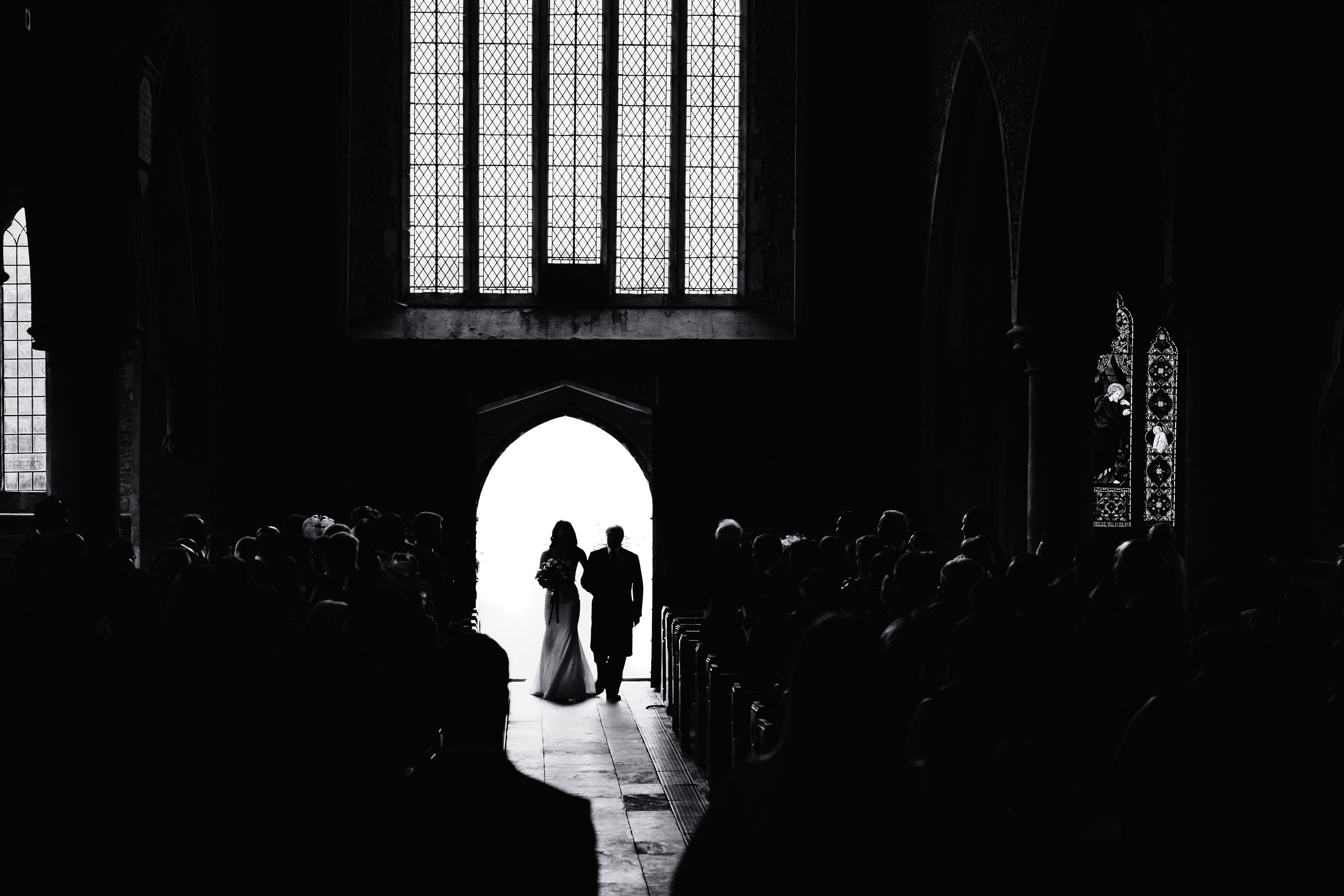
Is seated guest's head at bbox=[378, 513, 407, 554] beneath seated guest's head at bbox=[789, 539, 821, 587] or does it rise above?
above

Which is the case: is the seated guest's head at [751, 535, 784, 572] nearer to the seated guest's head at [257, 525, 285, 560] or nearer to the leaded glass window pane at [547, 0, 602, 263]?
the seated guest's head at [257, 525, 285, 560]

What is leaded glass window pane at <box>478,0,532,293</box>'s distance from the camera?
49.1 ft

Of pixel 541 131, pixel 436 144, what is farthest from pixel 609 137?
pixel 436 144

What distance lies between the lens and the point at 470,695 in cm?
294

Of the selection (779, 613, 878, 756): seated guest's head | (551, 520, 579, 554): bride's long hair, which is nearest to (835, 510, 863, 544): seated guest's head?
(551, 520, 579, 554): bride's long hair

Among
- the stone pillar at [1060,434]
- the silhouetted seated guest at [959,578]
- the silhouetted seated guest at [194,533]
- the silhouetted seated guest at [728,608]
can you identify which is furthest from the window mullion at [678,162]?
the silhouetted seated guest at [959,578]

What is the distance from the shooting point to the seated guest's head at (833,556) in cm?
780

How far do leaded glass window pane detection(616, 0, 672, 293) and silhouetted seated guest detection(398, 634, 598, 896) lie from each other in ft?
40.6

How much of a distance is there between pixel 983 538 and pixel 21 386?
14046 mm

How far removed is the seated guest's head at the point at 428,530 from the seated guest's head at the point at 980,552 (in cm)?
350

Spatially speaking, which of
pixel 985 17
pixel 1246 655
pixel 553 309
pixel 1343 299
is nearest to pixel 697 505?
pixel 553 309

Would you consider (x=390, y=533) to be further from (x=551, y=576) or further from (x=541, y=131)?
(x=541, y=131)

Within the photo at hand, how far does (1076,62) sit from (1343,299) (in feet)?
8.56

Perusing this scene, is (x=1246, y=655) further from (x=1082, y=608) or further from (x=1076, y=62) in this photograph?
(x=1076, y=62)
